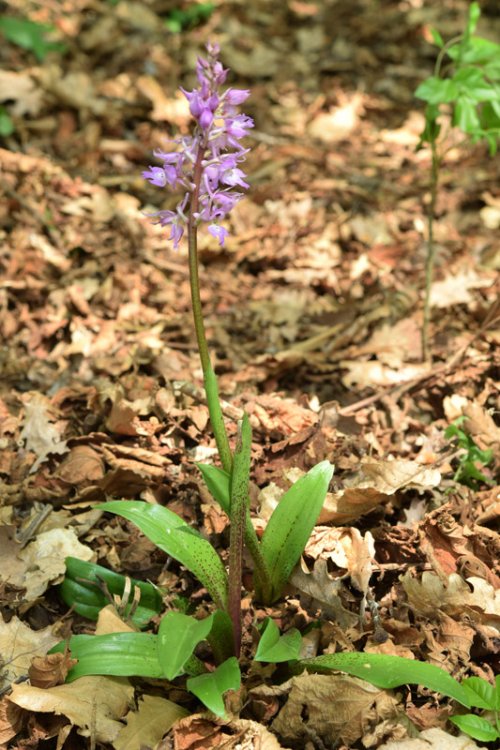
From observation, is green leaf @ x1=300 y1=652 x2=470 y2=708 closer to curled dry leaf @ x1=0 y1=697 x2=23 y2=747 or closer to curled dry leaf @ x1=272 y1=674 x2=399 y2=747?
curled dry leaf @ x1=272 y1=674 x2=399 y2=747

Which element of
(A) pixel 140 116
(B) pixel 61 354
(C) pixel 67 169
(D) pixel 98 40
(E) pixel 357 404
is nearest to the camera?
(E) pixel 357 404

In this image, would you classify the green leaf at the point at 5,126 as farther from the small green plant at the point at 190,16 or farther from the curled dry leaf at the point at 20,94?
the small green plant at the point at 190,16

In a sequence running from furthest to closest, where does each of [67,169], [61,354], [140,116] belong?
[140,116] < [67,169] < [61,354]

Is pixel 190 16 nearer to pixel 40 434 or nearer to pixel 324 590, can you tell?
pixel 40 434

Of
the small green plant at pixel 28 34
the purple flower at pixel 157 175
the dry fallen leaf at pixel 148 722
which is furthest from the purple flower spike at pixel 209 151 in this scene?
the small green plant at pixel 28 34

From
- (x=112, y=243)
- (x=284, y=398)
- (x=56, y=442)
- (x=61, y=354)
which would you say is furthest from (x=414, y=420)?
(x=112, y=243)

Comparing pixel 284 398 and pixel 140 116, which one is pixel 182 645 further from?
pixel 140 116

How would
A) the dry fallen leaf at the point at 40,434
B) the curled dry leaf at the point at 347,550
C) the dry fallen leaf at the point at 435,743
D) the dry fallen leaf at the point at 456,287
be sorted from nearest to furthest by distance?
1. the dry fallen leaf at the point at 435,743
2. the curled dry leaf at the point at 347,550
3. the dry fallen leaf at the point at 40,434
4. the dry fallen leaf at the point at 456,287
